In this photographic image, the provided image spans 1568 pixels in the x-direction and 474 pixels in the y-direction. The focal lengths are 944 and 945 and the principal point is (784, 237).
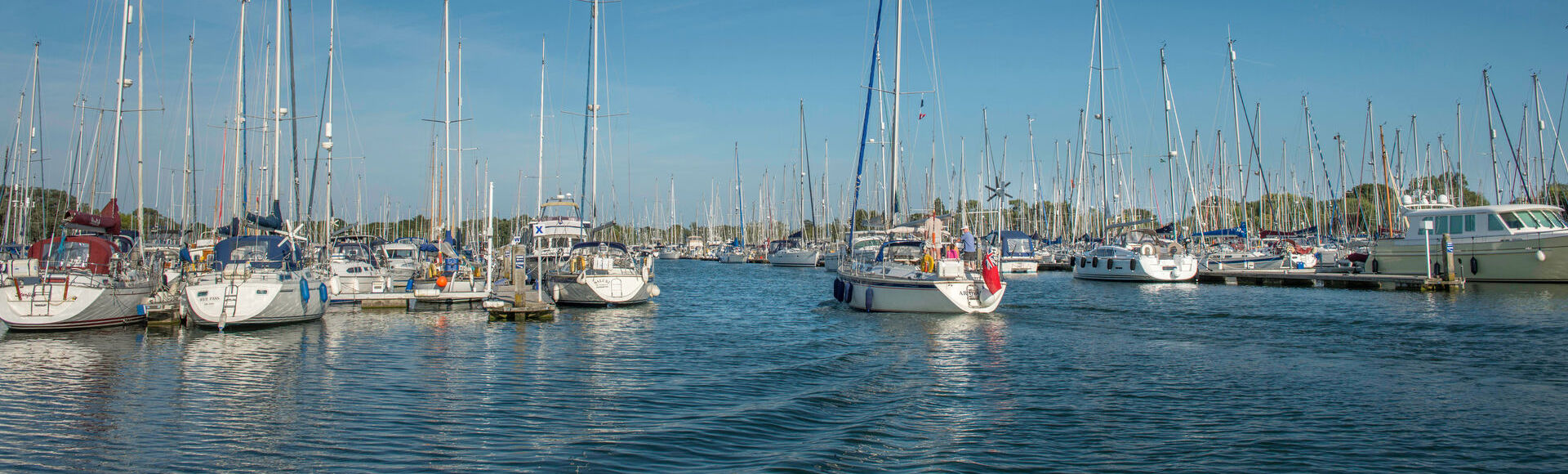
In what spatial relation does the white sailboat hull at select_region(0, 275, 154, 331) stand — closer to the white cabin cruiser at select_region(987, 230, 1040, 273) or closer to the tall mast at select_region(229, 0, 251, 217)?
the tall mast at select_region(229, 0, 251, 217)

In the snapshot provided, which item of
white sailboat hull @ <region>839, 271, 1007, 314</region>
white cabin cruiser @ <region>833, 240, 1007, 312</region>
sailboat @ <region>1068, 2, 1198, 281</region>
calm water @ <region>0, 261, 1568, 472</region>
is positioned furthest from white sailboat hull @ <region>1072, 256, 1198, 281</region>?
white sailboat hull @ <region>839, 271, 1007, 314</region>

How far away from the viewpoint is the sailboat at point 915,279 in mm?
27172

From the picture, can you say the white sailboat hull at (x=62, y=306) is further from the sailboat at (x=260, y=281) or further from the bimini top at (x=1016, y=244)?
the bimini top at (x=1016, y=244)

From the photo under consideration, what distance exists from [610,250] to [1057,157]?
2330 inches

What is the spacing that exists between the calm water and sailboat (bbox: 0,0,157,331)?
2.56ft

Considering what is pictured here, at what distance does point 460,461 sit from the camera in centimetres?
1052

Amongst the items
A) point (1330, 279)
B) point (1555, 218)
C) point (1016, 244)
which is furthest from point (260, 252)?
point (1016, 244)

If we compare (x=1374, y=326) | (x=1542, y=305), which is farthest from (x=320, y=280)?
(x=1542, y=305)

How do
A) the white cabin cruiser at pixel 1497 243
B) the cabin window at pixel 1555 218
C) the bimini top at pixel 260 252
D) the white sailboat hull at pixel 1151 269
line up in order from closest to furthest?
the bimini top at pixel 260 252, the white cabin cruiser at pixel 1497 243, the cabin window at pixel 1555 218, the white sailboat hull at pixel 1151 269

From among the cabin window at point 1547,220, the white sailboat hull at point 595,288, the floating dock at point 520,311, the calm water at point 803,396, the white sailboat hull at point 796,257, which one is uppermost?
the cabin window at point 1547,220

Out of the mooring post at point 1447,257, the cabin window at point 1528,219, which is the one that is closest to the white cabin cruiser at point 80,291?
the mooring post at point 1447,257

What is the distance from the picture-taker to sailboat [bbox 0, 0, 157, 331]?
22594 millimetres

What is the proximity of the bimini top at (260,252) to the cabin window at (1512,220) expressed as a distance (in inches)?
1792

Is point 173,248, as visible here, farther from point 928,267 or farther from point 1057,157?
point 1057,157
